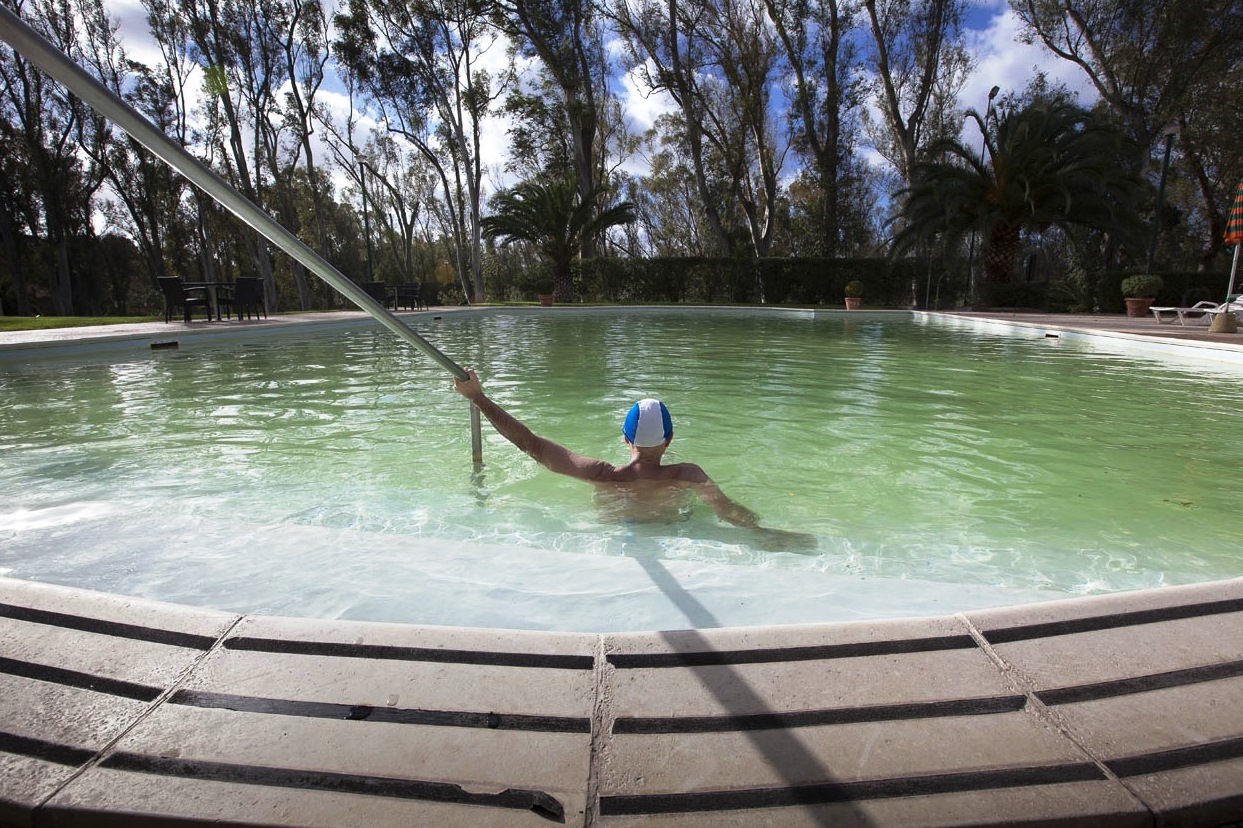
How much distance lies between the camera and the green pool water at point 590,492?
2.31 m

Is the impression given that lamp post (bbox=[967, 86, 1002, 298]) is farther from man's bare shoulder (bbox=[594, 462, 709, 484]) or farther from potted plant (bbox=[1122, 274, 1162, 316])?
man's bare shoulder (bbox=[594, 462, 709, 484])

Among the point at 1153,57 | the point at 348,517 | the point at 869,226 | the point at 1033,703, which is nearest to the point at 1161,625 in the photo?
the point at 1033,703

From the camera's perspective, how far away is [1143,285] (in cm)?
1677

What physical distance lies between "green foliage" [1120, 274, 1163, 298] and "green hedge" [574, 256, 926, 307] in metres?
7.88

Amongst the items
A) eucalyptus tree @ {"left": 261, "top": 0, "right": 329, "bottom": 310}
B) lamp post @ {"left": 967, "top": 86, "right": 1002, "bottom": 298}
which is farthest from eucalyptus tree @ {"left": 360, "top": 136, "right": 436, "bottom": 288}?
lamp post @ {"left": 967, "top": 86, "right": 1002, "bottom": 298}

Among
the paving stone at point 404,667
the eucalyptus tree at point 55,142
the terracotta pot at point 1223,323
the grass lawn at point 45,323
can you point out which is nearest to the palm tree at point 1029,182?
the terracotta pot at point 1223,323

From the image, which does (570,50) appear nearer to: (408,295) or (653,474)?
(408,295)

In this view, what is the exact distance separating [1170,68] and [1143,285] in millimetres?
11138

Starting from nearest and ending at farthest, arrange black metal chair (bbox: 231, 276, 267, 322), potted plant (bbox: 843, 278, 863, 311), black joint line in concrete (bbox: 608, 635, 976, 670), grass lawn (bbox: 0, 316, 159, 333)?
black joint line in concrete (bbox: 608, 635, 976, 670) < grass lawn (bbox: 0, 316, 159, 333) < black metal chair (bbox: 231, 276, 267, 322) < potted plant (bbox: 843, 278, 863, 311)

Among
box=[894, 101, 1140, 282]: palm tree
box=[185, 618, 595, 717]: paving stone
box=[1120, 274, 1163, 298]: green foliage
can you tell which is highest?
box=[894, 101, 1140, 282]: palm tree

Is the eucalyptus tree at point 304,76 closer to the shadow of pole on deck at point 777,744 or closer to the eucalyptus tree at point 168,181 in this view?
the eucalyptus tree at point 168,181

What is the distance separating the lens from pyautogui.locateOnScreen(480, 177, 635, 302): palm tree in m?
25.3

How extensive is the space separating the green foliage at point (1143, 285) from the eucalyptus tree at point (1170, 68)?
6100 millimetres

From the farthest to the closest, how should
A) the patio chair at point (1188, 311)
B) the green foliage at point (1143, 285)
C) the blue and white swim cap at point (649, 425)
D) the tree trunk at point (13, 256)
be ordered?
the tree trunk at point (13, 256) < the green foliage at point (1143, 285) < the patio chair at point (1188, 311) < the blue and white swim cap at point (649, 425)
